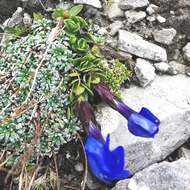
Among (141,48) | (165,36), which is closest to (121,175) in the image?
(141,48)

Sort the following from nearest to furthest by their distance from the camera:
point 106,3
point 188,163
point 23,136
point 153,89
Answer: point 188,163
point 23,136
point 153,89
point 106,3

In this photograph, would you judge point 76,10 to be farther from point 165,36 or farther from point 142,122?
point 142,122

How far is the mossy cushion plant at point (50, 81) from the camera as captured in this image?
273 centimetres

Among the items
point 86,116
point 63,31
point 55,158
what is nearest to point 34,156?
point 55,158

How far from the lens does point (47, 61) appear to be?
2.81 m

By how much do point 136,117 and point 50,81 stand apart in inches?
18.0

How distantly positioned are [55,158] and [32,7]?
34.2 inches

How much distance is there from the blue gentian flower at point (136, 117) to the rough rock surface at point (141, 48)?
30cm

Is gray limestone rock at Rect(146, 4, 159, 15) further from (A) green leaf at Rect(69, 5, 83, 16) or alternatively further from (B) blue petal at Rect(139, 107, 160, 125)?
(B) blue petal at Rect(139, 107, 160, 125)

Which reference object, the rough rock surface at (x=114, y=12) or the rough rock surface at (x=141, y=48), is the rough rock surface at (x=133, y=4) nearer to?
the rough rock surface at (x=114, y=12)

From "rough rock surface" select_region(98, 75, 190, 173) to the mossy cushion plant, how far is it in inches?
4.7

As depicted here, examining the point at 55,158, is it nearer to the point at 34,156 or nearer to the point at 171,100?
the point at 34,156

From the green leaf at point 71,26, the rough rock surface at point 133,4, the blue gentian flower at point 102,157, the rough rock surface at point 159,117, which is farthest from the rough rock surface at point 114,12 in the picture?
the blue gentian flower at point 102,157

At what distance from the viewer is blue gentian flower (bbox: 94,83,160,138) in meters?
2.54
